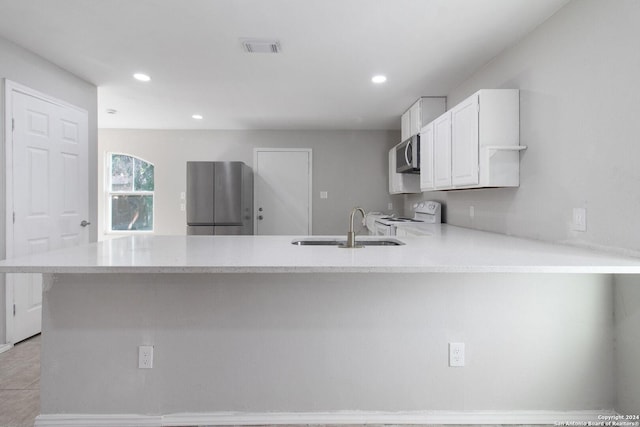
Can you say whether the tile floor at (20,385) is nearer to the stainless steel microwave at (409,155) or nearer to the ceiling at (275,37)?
the ceiling at (275,37)

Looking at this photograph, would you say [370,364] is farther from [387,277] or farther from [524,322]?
[524,322]

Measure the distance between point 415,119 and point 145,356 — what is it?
347 cm

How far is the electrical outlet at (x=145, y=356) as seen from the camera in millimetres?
1734

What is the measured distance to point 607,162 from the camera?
1.75m

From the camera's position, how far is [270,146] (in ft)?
18.3

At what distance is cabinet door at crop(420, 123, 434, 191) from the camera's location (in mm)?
3414

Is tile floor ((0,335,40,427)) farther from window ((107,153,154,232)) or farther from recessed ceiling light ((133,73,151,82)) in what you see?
window ((107,153,154,232))

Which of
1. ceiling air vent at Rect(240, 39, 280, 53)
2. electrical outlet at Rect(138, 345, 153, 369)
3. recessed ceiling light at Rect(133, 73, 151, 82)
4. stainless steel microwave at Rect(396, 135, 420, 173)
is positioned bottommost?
electrical outlet at Rect(138, 345, 153, 369)

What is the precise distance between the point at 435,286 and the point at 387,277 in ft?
0.78

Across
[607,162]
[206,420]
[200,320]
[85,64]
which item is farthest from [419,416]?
[85,64]

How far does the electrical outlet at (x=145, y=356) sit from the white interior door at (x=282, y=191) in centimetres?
392

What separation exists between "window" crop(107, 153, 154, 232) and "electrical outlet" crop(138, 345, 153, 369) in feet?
14.3

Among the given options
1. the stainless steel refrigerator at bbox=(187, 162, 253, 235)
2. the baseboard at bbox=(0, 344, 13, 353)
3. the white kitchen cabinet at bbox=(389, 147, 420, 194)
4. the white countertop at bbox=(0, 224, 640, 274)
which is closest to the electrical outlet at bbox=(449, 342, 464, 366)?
the white countertop at bbox=(0, 224, 640, 274)

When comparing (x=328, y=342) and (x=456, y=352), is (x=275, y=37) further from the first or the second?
(x=456, y=352)
